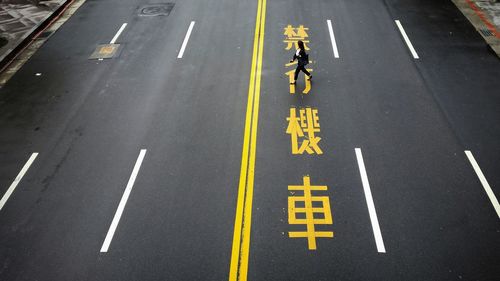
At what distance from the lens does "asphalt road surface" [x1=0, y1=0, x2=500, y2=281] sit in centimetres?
709

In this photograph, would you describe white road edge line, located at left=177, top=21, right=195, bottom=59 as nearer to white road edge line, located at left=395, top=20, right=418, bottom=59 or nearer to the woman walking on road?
the woman walking on road

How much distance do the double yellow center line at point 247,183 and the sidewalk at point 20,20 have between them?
912 cm

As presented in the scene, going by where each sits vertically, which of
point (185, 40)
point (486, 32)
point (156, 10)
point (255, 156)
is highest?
point (156, 10)

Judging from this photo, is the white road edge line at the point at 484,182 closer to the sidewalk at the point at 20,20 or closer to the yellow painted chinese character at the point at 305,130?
the yellow painted chinese character at the point at 305,130

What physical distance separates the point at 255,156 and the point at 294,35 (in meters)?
7.07

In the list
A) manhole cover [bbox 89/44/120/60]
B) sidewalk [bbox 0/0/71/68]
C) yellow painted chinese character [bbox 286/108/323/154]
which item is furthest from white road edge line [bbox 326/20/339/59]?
sidewalk [bbox 0/0/71/68]

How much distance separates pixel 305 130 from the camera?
1000 cm

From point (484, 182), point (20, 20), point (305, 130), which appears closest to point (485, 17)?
point (484, 182)

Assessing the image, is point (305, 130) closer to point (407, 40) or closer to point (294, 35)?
point (294, 35)

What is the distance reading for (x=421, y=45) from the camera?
13594mm

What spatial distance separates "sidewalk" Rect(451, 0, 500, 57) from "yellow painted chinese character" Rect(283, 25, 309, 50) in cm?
663

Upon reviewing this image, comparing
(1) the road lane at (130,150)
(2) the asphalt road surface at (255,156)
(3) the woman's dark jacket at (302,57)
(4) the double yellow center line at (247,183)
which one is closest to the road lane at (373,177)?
(2) the asphalt road surface at (255,156)

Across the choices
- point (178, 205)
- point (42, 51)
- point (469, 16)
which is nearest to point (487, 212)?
point (178, 205)

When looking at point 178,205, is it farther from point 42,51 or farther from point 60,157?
point 42,51
